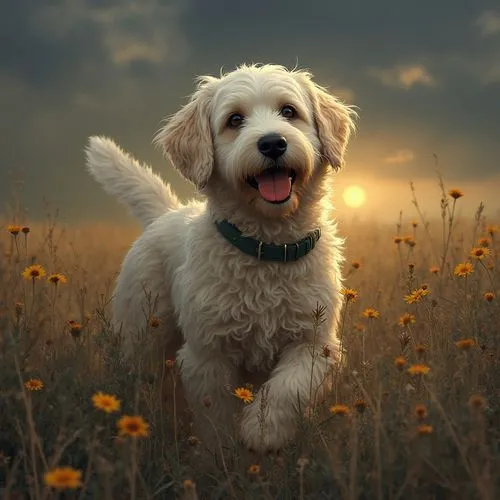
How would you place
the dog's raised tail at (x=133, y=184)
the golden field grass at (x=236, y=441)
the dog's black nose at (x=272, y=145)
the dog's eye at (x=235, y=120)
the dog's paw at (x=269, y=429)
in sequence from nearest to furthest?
the golden field grass at (x=236, y=441) < the dog's paw at (x=269, y=429) < the dog's black nose at (x=272, y=145) < the dog's eye at (x=235, y=120) < the dog's raised tail at (x=133, y=184)

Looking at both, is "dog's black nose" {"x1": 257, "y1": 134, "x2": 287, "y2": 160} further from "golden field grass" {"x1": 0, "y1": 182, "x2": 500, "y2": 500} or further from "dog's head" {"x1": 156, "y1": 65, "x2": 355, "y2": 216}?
"golden field grass" {"x1": 0, "y1": 182, "x2": 500, "y2": 500}

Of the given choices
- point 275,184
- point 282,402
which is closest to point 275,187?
point 275,184

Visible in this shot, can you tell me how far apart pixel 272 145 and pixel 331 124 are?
3.11 ft

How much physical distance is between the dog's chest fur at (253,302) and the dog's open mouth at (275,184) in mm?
476

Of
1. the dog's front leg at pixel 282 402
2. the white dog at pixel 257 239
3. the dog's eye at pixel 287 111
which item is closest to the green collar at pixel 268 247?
the white dog at pixel 257 239

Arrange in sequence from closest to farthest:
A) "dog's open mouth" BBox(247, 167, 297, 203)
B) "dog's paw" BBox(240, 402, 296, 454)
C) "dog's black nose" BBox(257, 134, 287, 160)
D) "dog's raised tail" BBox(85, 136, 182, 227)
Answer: "dog's paw" BBox(240, 402, 296, 454)
"dog's black nose" BBox(257, 134, 287, 160)
"dog's open mouth" BBox(247, 167, 297, 203)
"dog's raised tail" BBox(85, 136, 182, 227)

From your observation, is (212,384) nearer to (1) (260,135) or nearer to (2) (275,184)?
(2) (275,184)

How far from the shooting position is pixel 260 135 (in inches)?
159

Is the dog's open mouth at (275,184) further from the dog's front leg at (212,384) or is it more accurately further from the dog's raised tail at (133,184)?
the dog's raised tail at (133,184)

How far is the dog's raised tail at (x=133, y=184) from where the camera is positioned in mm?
6301

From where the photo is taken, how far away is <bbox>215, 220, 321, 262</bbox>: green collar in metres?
4.44

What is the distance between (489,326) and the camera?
4.54 m

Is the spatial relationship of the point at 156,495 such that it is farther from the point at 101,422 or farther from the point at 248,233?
the point at 248,233

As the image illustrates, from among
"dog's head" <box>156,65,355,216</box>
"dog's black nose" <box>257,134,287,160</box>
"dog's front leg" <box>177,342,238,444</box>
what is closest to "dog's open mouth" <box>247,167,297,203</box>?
"dog's head" <box>156,65,355,216</box>
